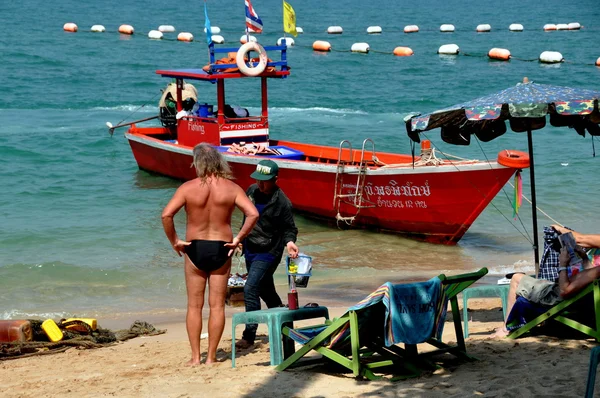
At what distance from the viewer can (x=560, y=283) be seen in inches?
251

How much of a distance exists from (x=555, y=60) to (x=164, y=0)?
2060 inches

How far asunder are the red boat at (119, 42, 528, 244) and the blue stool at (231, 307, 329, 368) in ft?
17.7

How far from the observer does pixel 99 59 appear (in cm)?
4225

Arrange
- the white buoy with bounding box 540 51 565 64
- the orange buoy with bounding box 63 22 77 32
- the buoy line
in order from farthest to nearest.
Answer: the orange buoy with bounding box 63 22 77 32
the buoy line
the white buoy with bounding box 540 51 565 64

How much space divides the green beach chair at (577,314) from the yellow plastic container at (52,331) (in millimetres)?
4125

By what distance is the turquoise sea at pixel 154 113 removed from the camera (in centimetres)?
1203

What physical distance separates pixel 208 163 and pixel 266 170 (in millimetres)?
650

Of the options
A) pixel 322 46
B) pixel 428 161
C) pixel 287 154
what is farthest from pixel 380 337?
pixel 322 46

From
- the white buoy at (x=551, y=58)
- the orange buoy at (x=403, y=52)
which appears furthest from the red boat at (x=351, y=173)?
the orange buoy at (x=403, y=52)

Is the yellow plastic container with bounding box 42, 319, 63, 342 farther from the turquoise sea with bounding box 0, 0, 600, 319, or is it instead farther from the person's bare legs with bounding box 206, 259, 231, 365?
the person's bare legs with bounding box 206, 259, 231, 365

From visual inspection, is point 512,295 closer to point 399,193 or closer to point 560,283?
point 560,283

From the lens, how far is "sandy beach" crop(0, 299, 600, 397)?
5.67 metres

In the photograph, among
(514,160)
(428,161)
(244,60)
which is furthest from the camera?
(244,60)

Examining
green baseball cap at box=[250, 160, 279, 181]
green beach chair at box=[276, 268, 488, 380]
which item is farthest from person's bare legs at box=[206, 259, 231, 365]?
green baseball cap at box=[250, 160, 279, 181]
